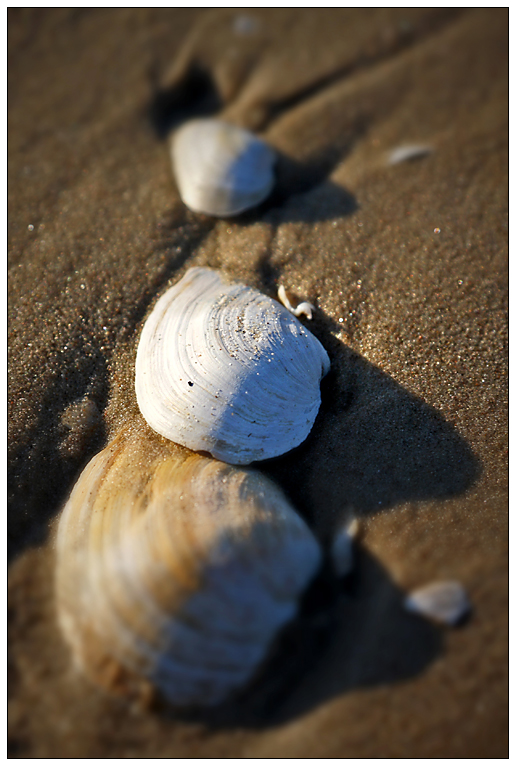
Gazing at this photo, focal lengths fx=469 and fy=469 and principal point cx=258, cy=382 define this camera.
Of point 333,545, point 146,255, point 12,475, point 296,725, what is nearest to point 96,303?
point 146,255

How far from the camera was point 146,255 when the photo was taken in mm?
2602

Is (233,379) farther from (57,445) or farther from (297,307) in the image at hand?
(57,445)

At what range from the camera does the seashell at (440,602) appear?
1.80m

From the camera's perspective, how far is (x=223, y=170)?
8.70 ft

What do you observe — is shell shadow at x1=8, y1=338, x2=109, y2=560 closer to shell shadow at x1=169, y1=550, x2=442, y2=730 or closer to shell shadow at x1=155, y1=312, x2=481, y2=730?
shell shadow at x1=155, y1=312, x2=481, y2=730

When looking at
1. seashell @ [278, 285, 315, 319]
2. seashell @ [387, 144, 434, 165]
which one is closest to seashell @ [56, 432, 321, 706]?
seashell @ [278, 285, 315, 319]

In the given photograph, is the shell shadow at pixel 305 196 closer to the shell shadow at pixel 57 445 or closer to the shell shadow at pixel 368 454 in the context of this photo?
the shell shadow at pixel 368 454

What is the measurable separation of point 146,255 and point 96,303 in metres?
0.39

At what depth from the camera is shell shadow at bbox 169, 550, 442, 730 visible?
1712 mm

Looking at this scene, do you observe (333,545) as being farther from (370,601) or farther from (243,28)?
(243,28)

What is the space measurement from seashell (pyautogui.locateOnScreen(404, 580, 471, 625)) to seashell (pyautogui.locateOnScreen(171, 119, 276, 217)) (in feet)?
6.97

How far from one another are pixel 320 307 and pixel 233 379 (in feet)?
2.30

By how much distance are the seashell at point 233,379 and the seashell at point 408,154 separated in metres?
1.40

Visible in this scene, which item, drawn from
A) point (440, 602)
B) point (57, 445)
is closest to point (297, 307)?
point (57, 445)
